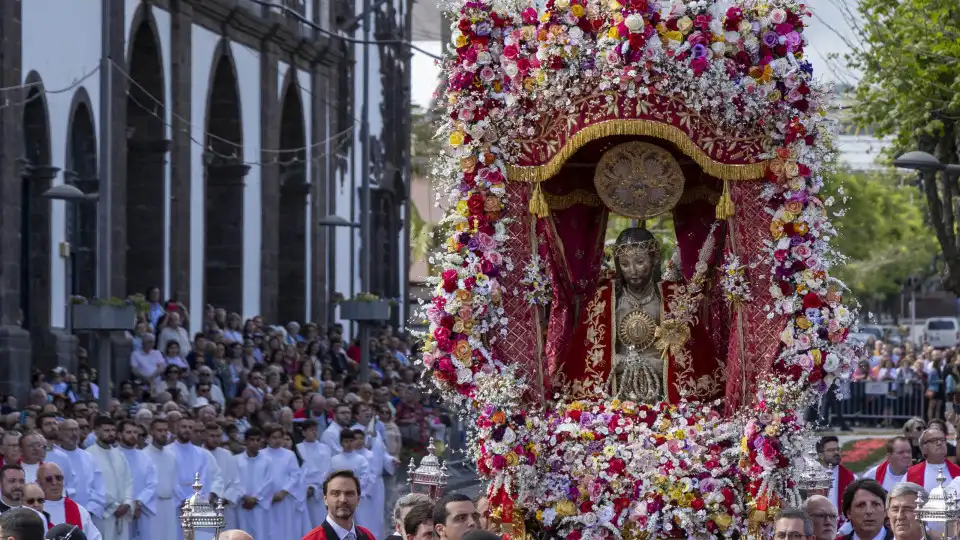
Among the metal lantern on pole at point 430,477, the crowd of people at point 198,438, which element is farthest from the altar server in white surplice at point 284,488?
the metal lantern on pole at point 430,477

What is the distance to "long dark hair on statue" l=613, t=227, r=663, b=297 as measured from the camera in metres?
13.8

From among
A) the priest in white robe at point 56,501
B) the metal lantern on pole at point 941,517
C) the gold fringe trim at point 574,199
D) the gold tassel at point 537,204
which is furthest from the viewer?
the priest in white robe at point 56,501

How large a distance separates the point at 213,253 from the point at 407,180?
15.1 m

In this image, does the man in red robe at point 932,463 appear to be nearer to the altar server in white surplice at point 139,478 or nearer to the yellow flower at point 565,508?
the yellow flower at point 565,508

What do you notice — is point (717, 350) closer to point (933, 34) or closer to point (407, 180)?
point (933, 34)

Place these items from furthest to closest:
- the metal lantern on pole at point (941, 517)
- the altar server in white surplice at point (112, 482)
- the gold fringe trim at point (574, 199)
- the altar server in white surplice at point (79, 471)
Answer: the altar server in white surplice at point (112, 482) < the altar server in white surplice at point (79, 471) < the gold fringe trim at point (574, 199) < the metal lantern on pole at point (941, 517)

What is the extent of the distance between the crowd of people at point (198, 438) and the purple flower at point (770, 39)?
4.78m

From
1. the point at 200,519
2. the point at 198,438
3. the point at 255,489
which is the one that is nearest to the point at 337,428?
the point at 255,489

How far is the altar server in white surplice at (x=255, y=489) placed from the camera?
21.1 meters

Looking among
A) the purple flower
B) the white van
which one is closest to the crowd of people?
the purple flower

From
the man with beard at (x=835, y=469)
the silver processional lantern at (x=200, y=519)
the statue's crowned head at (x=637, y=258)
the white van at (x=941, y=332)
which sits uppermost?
the statue's crowned head at (x=637, y=258)

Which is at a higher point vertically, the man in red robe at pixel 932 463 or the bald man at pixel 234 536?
the bald man at pixel 234 536

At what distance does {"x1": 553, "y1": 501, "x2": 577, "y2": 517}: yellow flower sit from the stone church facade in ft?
34.1

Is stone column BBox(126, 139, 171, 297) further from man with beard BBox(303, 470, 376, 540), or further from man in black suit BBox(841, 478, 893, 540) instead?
man in black suit BBox(841, 478, 893, 540)
